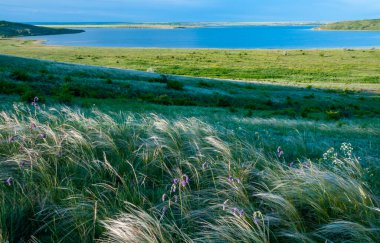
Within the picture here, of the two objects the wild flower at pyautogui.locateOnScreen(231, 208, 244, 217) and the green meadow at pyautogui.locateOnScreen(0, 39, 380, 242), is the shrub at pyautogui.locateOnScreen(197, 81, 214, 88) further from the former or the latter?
the wild flower at pyautogui.locateOnScreen(231, 208, 244, 217)

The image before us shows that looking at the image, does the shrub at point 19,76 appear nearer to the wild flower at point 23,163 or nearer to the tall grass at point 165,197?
the tall grass at point 165,197

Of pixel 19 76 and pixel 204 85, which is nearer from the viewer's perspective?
pixel 19 76

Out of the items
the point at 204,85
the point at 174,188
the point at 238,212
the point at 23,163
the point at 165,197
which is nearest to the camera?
the point at 238,212

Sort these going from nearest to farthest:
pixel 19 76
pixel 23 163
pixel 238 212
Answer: pixel 238 212, pixel 23 163, pixel 19 76

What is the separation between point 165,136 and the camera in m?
6.91

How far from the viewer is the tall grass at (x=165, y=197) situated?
3.65 m

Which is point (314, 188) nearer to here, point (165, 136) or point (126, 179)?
point (126, 179)

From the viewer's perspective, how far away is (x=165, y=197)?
4703mm

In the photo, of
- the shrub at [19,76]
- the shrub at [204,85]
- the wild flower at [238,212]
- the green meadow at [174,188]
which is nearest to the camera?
the wild flower at [238,212]

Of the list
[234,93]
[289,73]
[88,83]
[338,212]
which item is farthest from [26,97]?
[289,73]

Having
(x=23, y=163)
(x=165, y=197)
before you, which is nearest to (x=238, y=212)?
(x=165, y=197)

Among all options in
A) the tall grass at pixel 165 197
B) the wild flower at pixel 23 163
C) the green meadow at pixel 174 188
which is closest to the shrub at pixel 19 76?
the green meadow at pixel 174 188

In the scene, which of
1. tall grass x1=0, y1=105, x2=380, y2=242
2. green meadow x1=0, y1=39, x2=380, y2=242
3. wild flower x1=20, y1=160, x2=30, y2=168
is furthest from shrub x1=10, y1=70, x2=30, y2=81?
wild flower x1=20, y1=160, x2=30, y2=168

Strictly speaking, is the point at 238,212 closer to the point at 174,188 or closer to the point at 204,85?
the point at 174,188
